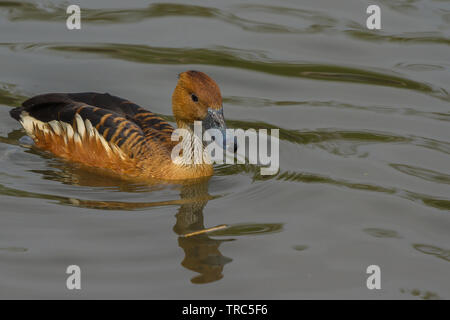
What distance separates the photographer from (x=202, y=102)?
9.56m

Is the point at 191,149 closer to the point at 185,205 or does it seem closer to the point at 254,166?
the point at 254,166

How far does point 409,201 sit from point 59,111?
181 inches

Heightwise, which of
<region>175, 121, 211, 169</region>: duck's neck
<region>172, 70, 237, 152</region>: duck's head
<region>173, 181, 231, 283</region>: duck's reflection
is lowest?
<region>173, 181, 231, 283</region>: duck's reflection

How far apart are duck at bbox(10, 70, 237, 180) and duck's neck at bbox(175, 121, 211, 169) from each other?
12 millimetres

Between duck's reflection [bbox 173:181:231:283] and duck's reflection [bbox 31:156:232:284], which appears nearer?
duck's reflection [bbox 173:181:231:283]

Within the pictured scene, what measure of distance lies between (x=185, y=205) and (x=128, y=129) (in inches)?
55.8

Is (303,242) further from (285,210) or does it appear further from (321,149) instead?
(321,149)

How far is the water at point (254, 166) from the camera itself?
7.89 metres

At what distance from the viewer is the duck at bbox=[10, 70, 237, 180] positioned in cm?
964

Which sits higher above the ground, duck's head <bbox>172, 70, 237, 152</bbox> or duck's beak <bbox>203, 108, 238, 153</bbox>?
duck's head <bbox>172, 70, 237, 152</bbox>

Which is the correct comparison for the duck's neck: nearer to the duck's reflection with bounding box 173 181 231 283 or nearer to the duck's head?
the duck's head

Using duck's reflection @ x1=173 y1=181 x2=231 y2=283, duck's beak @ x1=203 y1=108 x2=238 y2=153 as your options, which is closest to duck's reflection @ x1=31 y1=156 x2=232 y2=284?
duck's reflection @ x1=173 y1=181 x2=231 y2=283

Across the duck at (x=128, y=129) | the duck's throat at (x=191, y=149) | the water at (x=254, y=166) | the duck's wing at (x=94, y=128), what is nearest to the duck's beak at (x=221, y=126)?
the duck at (x=128, y=129)

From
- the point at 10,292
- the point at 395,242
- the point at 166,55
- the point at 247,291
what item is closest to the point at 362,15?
the point at 166,55
